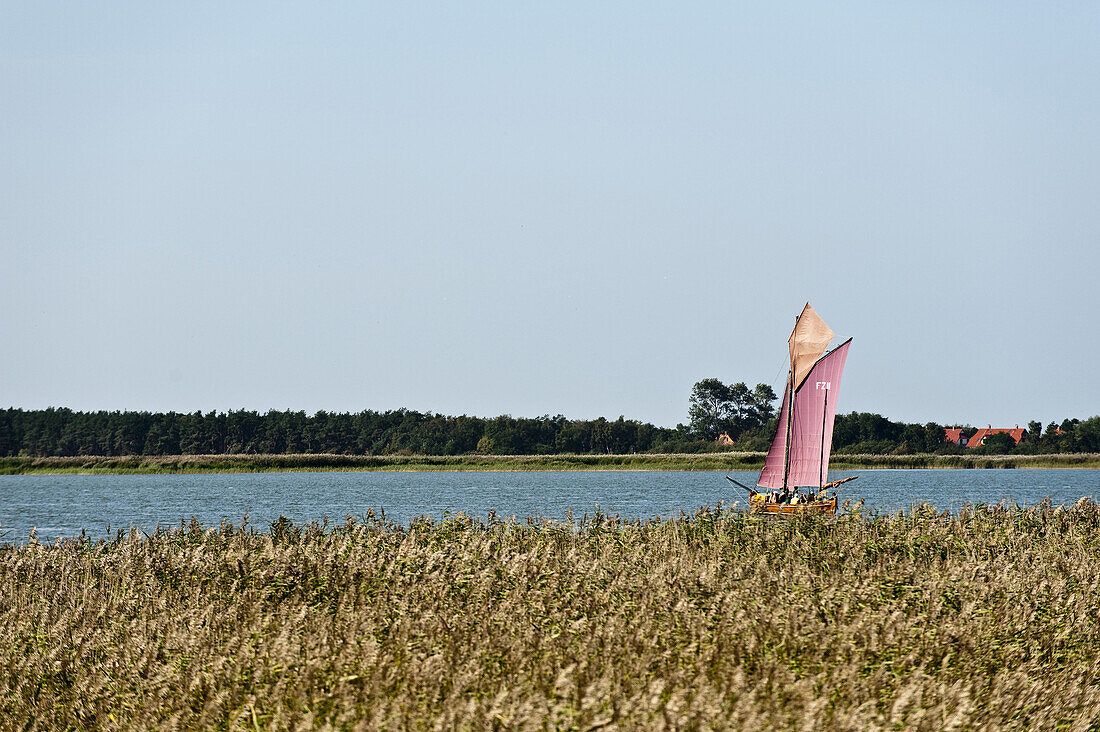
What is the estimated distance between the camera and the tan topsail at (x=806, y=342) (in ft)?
101

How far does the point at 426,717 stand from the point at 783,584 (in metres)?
4.48

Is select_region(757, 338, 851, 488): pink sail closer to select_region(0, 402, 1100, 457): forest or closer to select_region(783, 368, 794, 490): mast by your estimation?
select_region(783, 368, 794, 490): mast

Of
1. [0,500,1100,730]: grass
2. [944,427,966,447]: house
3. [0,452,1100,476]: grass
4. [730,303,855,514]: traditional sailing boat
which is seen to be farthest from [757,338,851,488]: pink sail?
[944,427,966,447]: house

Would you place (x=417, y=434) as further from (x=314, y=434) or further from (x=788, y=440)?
(x=788, y=440)

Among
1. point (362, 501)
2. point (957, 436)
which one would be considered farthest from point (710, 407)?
point (362, 501)

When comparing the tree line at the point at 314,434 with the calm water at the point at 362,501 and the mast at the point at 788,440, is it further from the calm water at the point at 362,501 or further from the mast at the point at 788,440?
the mast at the point at 788,440

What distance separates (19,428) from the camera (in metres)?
124

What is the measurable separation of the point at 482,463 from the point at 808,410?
62819 millimetres

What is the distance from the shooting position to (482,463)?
92.0m

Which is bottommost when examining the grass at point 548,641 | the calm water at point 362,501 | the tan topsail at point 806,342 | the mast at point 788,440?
the calm water at point 362,501

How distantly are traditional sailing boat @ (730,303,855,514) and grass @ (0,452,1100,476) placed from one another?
5232 cm

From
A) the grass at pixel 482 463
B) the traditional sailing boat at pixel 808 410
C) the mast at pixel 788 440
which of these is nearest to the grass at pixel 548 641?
the mast at pixel 788 440

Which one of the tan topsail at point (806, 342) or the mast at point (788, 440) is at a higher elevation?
the tan topsail at point (806, 342)

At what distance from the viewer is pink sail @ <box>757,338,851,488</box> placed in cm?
3080
